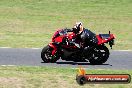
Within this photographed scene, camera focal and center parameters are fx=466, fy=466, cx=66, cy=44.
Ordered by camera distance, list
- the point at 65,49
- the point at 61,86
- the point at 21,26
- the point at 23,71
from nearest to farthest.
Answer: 1. the point at 61,86
2. the point at 23,71
3. the point at 65,49
4. the point at 21,26

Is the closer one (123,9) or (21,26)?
(21,26)

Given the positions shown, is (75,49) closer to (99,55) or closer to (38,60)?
(99,55)

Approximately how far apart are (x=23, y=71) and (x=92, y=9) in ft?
69.6

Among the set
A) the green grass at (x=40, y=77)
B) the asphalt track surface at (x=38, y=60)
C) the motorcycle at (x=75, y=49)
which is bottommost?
the asphalt track surface at (x=38, y=60)

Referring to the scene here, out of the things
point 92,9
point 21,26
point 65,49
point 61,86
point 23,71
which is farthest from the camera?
point 92,9

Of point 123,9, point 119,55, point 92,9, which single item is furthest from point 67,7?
point 119,55

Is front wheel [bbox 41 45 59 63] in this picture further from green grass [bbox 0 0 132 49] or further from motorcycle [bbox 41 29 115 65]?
green grass [bbox 0 0 132 49]

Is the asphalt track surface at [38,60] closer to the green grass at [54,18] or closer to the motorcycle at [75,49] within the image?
the motorcycle at [75,49]

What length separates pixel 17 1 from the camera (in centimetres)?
3900

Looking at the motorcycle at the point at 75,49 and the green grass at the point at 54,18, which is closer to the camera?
the motorcycle at the point at 75,49

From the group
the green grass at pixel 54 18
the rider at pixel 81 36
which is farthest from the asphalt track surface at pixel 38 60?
the green grass at pixel 54 18

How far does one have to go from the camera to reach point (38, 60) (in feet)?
60.6

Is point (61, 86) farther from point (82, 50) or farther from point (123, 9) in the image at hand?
point (123, 9)

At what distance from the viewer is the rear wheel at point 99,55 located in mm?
17844
